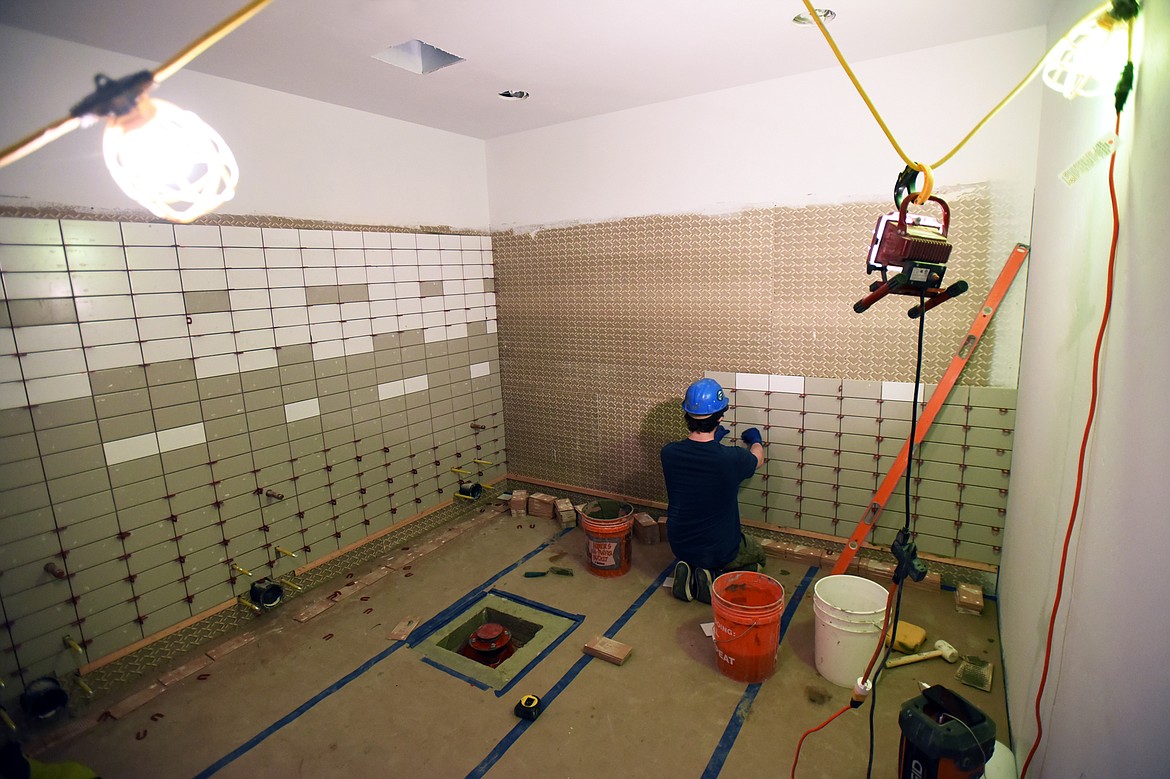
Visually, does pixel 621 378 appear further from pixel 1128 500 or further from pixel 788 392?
pixel 1128 500

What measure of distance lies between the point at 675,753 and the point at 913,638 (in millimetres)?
1490

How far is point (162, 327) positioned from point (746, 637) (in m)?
3.43

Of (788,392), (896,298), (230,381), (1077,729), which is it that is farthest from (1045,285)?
(230,381)

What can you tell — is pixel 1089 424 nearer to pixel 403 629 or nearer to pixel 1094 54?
pixel 1094 54

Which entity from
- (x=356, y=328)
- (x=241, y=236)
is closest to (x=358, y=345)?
(x=356, y=328)

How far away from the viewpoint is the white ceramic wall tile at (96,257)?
2.71m

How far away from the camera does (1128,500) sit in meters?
1.36

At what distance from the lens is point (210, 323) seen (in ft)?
10.6

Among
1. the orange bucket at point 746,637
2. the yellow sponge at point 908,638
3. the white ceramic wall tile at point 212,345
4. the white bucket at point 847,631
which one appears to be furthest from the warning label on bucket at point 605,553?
the white ceramic wall tile at point 212,345

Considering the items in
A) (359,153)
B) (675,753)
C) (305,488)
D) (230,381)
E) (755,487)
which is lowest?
(675,753)

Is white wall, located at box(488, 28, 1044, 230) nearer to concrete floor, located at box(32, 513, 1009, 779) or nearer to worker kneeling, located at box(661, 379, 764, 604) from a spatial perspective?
worker kneeling, located at box(661, 379, 764, 604)

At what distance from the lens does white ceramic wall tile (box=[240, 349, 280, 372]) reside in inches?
134

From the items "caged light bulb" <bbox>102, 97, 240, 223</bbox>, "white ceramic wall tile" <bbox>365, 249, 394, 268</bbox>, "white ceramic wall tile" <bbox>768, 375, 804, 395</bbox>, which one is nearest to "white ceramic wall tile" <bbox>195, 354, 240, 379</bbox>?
"white ceramic wall tile" <bbox>365, 249, 394, 268</bbox>

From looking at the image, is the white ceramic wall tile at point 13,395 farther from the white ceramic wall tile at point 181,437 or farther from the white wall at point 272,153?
the white wall at point 272,153
